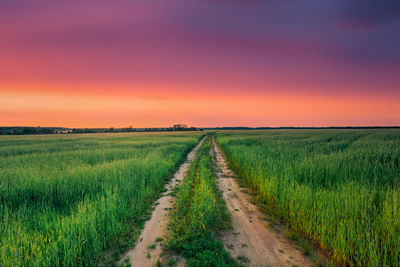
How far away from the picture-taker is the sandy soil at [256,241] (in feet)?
13.1

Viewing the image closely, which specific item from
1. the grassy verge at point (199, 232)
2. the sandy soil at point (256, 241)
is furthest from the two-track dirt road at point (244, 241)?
the grassy verge at point (199, 232)

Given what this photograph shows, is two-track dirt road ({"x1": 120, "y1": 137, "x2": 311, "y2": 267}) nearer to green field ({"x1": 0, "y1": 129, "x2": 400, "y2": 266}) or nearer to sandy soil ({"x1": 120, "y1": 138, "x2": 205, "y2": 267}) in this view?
sandy soil ({"x1": 120, "y1": 138, "x2": 205, "y2": 267})

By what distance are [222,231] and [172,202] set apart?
2.98 m

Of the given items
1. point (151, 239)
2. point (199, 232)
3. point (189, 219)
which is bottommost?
point (151, 239)

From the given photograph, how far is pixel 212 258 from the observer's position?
3803 millimetres

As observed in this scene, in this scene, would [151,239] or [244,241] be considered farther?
[151,239]

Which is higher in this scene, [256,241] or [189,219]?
[189,219]

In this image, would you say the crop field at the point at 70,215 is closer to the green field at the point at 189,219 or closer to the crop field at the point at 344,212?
the green field at the point at 189,219

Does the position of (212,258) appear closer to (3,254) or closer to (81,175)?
(3,254)

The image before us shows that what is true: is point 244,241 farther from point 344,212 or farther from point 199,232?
point 344,212

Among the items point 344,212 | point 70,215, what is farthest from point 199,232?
point 70,215

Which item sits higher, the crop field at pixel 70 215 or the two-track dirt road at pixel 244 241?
the crop field at pixel 70 215

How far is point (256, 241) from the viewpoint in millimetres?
4699

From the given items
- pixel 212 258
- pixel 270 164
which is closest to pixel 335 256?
pixel 212 258
